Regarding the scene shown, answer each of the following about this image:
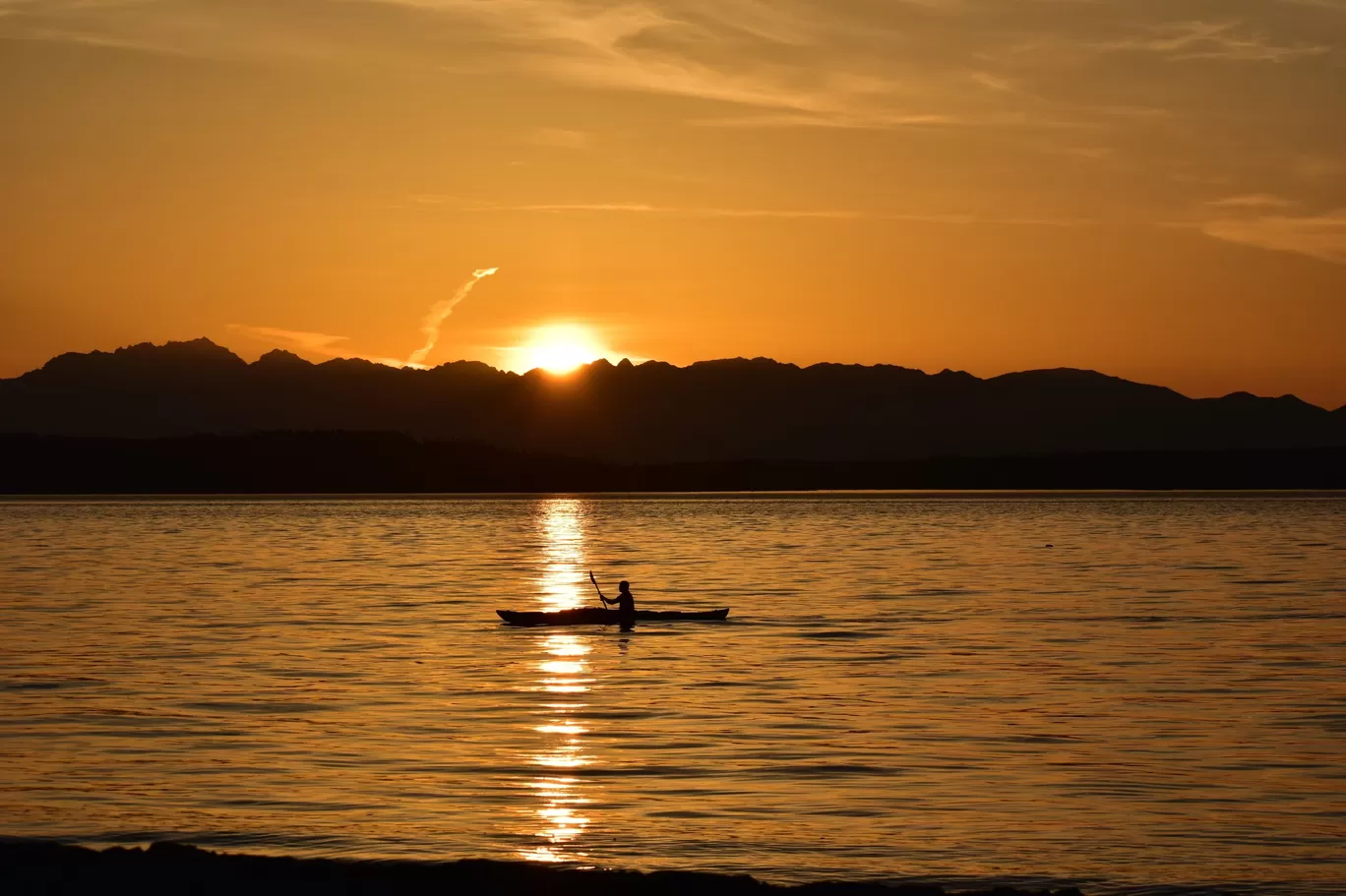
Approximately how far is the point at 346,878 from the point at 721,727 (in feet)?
48.8

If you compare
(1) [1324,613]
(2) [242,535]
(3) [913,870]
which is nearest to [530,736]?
(3) [913,870]

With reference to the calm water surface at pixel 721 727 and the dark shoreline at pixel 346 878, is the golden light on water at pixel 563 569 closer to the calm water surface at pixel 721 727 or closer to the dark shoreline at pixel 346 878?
the calm water surface at pixel 721 727

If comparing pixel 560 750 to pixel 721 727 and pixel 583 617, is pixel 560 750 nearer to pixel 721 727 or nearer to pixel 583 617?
pixel 721 727

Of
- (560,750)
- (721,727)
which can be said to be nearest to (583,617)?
(721,727)

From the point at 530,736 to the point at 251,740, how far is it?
17.4 ft

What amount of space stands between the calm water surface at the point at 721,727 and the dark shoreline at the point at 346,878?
242cm

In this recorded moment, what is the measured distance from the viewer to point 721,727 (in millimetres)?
32375

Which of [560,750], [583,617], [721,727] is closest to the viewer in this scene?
[560,750]

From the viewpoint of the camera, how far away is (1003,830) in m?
23.1

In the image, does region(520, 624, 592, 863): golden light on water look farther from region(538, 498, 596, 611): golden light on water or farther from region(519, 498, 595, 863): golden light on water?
region(538, 498, 596, 611): golden light on water

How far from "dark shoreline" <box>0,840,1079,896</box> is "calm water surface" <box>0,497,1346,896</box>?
95.2 inches

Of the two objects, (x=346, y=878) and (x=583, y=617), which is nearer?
(x=346, y=878)

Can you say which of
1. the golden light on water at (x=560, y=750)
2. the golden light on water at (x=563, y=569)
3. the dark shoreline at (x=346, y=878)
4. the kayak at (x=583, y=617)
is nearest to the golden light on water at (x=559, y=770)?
the golden light on water at (x=560, y=750)

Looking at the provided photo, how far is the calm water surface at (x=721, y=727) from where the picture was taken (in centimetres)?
2253
